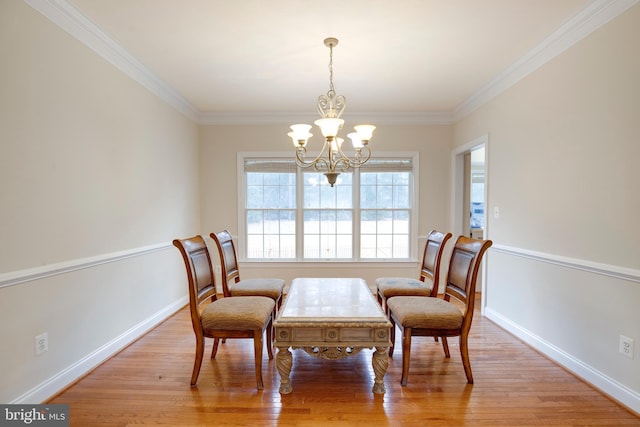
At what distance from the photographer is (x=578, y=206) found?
2.26m

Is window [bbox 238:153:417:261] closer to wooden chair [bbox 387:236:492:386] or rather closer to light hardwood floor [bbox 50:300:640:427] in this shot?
light hardwood floor [bbox 50:300:640:427]

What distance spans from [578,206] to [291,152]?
318cm

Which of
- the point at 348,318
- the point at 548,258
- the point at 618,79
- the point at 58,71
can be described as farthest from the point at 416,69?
the point at 58,71

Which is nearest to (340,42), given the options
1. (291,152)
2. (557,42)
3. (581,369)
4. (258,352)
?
(557,42)

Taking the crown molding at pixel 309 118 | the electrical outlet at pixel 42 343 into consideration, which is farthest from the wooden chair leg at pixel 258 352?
the crown molding at pixel 309 118

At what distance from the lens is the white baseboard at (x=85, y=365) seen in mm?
1889

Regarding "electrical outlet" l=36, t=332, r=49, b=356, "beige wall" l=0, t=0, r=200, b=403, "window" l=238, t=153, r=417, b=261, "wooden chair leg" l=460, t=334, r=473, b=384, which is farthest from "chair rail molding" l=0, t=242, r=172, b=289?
"wooden chair leg" l=460, t=334, r=473, b=384

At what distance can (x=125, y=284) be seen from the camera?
2762 millimetres

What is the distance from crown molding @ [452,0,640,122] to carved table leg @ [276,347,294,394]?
2.98 meters

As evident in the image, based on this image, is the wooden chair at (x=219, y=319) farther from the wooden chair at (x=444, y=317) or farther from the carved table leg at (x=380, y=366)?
the wooden chair at (x=444, y=317)

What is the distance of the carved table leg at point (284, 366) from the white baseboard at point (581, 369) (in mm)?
2052

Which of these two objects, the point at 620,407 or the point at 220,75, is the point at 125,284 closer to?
the point at 220,75

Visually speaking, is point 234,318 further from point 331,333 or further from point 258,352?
point 331,333

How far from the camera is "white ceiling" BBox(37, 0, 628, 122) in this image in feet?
6.84
